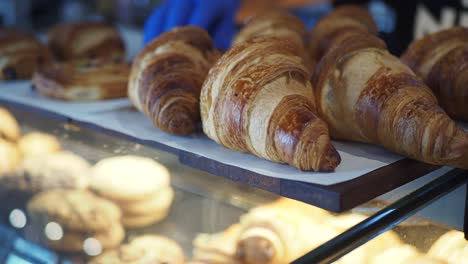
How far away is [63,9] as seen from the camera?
13.5 ft

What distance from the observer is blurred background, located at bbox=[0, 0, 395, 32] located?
3.69m

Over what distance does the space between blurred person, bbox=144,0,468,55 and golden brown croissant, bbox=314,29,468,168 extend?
13.6 inches

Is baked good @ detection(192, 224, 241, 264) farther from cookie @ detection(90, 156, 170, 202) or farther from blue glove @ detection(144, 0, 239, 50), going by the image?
blue glove @ detection(144, 0, 239, 50)

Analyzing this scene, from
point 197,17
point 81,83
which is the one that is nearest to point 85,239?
point 81,83

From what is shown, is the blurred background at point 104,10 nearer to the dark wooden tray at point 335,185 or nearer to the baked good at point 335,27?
the baked good at point 335,27

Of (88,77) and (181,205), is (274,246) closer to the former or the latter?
(181,205)

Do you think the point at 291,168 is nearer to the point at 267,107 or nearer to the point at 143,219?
the point at 267,107

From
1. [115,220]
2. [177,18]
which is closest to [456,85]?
[115,220]

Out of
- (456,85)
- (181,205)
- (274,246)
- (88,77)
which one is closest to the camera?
(274,246)

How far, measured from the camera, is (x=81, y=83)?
1.30m

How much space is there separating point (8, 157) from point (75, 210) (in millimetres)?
290

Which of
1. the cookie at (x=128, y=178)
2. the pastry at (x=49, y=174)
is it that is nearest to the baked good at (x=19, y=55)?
the pastry at (x=49, y=174)

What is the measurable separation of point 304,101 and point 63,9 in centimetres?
363

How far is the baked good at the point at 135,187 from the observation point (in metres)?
0.82
